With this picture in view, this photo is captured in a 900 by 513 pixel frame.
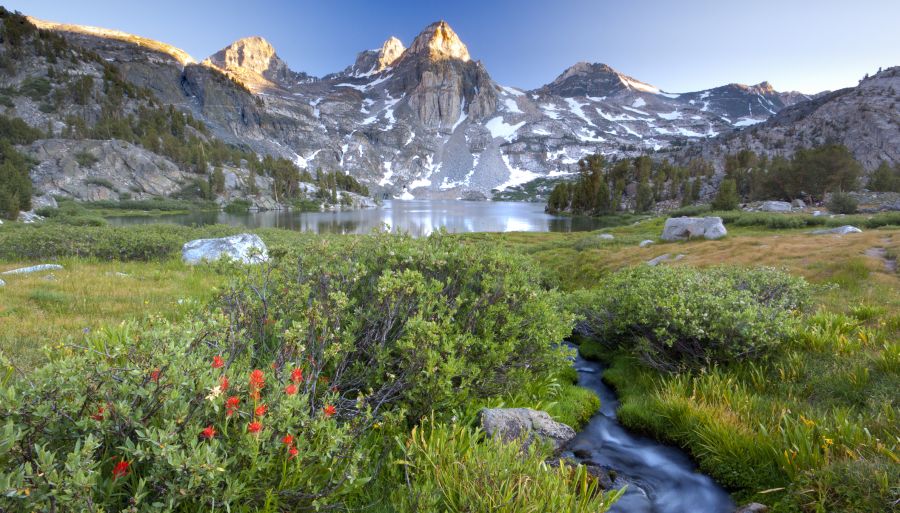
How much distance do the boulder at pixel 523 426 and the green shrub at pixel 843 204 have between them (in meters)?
62.2

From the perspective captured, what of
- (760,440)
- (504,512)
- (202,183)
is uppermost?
(202,183)

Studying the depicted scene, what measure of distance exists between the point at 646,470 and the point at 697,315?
388 cm

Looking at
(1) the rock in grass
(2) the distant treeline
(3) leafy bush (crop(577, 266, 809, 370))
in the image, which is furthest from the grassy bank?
(2) the distant treeline

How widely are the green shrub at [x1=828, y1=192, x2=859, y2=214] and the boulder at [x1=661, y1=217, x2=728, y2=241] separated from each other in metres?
31.8

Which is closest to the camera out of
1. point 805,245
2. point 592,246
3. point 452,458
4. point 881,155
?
point 452,458

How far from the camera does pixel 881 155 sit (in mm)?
146625

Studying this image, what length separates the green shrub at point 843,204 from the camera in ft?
156

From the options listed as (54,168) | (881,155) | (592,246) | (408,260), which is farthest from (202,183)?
(881,155)

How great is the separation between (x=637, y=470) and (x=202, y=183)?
16040 centimetres

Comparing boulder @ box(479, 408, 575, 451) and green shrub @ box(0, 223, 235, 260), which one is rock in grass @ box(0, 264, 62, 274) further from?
boulder @ box(479, 408, 575, 451)

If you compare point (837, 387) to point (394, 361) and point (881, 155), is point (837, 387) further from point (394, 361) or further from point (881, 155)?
point (881, 155)

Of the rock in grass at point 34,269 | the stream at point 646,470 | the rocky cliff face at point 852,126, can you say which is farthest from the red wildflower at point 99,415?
the rocky cliff face at point 852,126

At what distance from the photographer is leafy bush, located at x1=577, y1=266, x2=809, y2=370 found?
28.6 feet

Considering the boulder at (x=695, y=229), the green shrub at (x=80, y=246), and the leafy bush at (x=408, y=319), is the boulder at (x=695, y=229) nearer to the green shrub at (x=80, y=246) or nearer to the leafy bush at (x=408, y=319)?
the leafy bush at (x=408, y=319)
